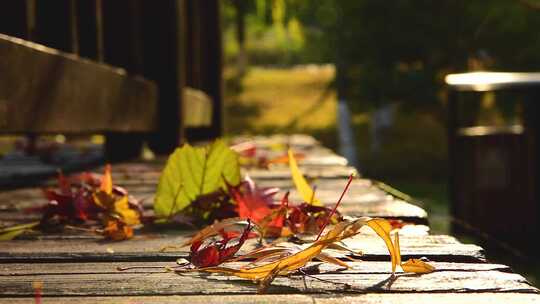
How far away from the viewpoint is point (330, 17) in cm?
1811

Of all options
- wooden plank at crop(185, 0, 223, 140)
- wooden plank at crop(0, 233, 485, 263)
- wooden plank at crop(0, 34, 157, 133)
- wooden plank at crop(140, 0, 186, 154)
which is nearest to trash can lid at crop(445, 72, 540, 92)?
wooden plank at crop(185, 0, 223, 140)

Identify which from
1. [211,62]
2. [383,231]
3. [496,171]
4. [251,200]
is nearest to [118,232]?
[251,200]

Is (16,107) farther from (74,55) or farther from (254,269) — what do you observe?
(254,269)

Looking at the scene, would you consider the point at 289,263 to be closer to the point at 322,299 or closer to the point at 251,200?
the point at 322,299

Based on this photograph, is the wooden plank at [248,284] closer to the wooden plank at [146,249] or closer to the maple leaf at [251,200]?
the wooden plank at [146,249]

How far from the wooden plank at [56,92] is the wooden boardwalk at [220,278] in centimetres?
41

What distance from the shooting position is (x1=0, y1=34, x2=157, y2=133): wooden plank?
169 centimetres

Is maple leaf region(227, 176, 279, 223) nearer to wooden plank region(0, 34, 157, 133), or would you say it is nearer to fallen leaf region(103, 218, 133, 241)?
fallen leaf region(103, 218, 133, 241)

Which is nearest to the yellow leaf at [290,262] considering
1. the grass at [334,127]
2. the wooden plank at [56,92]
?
the wooden plank at [56,92]

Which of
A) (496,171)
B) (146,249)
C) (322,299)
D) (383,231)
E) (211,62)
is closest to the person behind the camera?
(322,299)

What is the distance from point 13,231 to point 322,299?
81cm

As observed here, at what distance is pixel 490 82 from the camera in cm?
774

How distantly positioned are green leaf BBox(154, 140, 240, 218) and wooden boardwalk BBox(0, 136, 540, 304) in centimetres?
10

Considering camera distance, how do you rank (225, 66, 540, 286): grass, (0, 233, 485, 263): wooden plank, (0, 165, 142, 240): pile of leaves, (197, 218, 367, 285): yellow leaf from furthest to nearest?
(225, 66, 540, 286): grass, (0, 165, 142, 240): pile of leaves, (0, 233, 485, 263): wooden plank, (197, 218, 367, 285): yellow leaf
